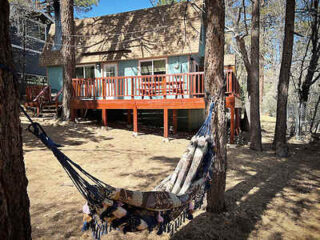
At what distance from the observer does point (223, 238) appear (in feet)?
10.4

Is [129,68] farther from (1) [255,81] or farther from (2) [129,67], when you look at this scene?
(1) [255,81]

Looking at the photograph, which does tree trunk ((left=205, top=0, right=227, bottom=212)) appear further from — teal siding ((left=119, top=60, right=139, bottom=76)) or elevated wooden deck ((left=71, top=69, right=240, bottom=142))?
teal siding ((left=119, top=60, right=139, bottom=76))

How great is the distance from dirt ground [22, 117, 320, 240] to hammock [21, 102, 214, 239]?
78cm

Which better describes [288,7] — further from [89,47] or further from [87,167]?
[89,47]

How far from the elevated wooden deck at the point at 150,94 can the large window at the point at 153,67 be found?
54.3 inches

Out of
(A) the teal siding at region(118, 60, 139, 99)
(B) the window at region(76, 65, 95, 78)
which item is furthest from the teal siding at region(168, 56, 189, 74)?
(B) the window at region(76, 65, 95, 78)

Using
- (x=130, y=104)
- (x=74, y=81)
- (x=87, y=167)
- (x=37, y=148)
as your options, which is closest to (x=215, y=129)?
(x=87, y=167)

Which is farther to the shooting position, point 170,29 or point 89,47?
point 89,47

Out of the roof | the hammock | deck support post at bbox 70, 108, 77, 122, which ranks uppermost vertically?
the roof

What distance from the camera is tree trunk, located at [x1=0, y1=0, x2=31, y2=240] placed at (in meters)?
1.57

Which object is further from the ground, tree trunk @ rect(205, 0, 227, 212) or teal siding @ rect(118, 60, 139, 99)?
teal siding @ rect(118, 60, 139, 99)

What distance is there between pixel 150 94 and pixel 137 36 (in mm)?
4261

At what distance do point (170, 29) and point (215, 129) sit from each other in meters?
8.87

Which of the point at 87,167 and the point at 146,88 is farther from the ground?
the point at 146,88
